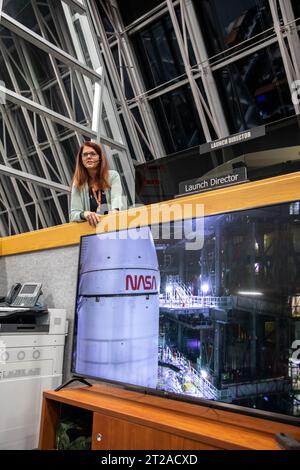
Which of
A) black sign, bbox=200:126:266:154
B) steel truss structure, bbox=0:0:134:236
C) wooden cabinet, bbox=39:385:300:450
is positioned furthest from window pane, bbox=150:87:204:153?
wooden cabinet, bbox=39:385:300:450

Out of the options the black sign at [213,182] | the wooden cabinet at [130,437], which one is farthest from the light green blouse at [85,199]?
the wooden cabinet at [130,437]

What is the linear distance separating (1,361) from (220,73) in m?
4.40

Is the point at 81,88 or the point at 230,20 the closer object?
the point at 81,88

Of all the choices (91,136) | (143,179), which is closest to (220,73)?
(91,136)

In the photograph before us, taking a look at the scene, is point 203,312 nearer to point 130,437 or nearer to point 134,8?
point 130,437

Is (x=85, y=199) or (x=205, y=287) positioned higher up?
(x=85, y=199)

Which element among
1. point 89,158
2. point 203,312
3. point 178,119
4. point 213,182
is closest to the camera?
point 203,312

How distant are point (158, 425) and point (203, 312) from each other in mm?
320

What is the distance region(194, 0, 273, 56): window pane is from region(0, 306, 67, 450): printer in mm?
4149

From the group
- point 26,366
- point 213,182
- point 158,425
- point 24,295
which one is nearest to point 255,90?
point 213,182

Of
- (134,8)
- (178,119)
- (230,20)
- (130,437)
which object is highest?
(134,8)

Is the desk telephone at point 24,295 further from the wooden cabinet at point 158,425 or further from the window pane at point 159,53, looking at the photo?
the window pane at point 159,53

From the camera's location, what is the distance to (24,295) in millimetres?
1645

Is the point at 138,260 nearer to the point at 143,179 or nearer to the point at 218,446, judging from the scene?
the point at 143,179
